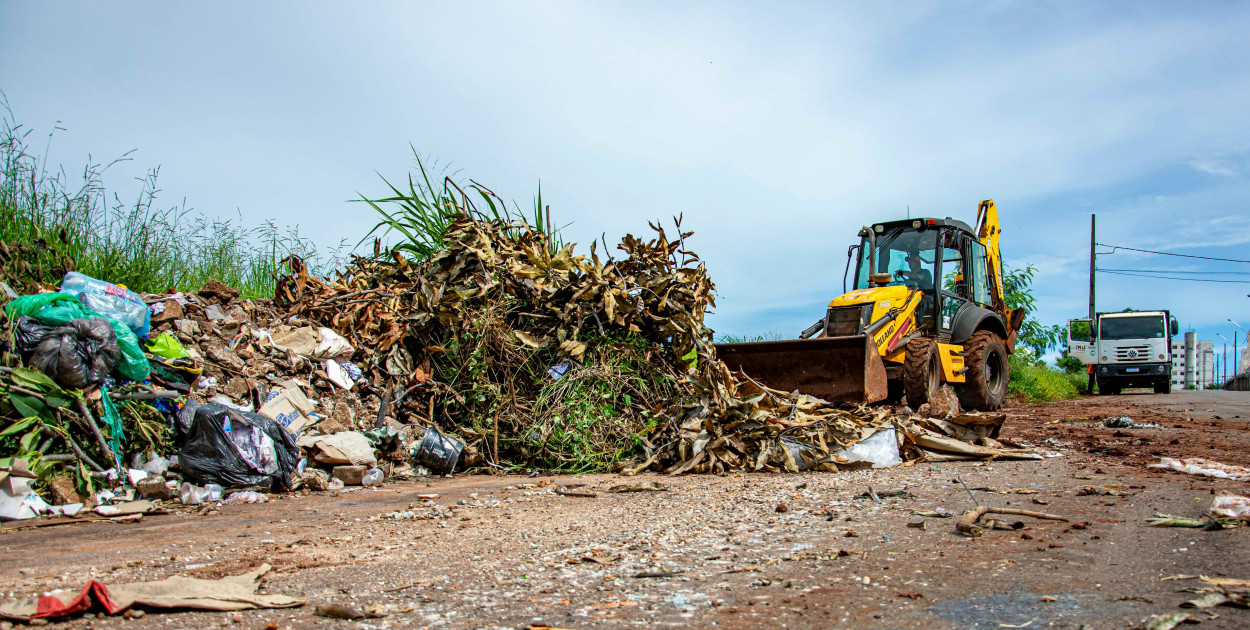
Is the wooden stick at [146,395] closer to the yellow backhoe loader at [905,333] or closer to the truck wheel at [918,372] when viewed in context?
A: the yellow backhoe loader at [905,333]

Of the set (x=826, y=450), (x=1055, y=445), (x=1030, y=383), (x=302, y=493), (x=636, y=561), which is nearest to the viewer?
(x=636, y=561)

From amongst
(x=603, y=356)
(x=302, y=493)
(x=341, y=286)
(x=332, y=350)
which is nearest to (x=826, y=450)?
(x=603, y=356)

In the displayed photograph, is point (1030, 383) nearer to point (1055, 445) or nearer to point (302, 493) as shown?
point (1055, 445)

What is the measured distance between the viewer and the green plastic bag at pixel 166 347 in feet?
19.4

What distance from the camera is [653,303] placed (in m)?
6.98

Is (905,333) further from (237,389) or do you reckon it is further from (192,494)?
(192,494)

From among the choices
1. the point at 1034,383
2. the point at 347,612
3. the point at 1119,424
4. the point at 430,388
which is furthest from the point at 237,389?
the point at 1034,383

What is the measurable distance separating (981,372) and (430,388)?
754cm

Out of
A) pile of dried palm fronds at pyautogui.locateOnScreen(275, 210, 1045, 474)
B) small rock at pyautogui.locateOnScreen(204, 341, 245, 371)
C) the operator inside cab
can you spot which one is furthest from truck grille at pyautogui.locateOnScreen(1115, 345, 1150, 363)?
small rock at pyautogui.locateOnScreen(204, 341, 245, 371)

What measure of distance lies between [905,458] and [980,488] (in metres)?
1.53

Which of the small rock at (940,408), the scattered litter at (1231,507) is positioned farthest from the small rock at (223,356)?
the scattered litter at (1231,507)

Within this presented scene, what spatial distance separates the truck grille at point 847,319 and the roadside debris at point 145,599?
7.91 meters

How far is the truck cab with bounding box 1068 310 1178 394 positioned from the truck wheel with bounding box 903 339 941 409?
17.3 m

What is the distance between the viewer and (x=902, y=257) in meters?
10.8
